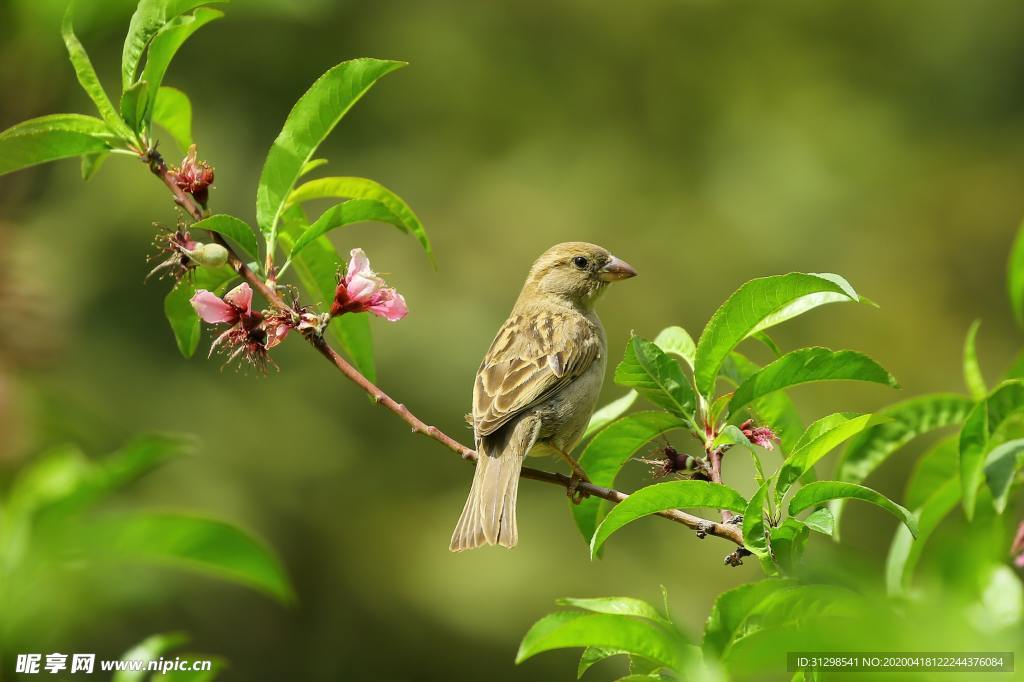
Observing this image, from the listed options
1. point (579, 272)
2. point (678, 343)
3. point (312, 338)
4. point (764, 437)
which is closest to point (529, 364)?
point (579, 272)

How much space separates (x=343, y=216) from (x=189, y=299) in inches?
20.9

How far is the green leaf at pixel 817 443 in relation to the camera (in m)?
2.59

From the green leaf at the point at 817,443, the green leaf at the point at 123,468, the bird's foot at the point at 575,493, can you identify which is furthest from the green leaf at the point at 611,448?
the green leaf at the point at 123,468

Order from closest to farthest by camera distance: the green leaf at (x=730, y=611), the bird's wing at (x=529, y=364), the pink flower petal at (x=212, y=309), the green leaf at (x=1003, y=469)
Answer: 1. the green leaf at (x=730, y=611)
2. the green leaf at (x=1003, y=469)
3. the pink flower petal at (x=212, y=309)
4. the bird's wing at (x=529, y=364)

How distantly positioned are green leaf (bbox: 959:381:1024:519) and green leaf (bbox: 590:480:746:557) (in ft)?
2.09

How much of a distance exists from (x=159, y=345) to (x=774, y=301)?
966cm

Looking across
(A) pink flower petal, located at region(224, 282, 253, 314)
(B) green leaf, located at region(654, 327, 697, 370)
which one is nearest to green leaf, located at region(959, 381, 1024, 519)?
(B) green leaf, located at region(654, 327, 697, 370)

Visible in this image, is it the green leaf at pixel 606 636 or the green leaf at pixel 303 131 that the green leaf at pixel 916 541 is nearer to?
the green leaf at pixel 606 636

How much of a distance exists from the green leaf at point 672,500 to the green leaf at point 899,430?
1000 millimetres

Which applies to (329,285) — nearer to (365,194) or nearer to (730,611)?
(365,194)

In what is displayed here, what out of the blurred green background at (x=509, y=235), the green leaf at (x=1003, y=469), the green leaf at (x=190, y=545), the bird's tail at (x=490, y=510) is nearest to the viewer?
the green leaf at (x=190, y=545)

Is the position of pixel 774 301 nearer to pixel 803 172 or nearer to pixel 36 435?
pixel 36 435

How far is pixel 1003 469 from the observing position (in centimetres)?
297

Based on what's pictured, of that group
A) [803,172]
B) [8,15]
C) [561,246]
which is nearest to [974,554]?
[8,15]
